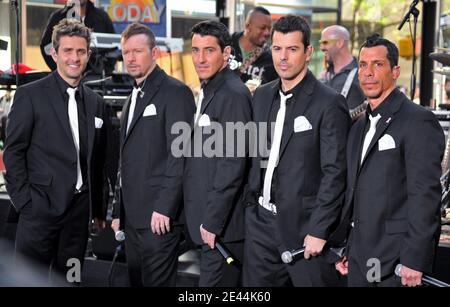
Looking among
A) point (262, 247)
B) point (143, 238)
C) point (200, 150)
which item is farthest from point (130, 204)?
point (262, 247)

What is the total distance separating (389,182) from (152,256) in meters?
1.76

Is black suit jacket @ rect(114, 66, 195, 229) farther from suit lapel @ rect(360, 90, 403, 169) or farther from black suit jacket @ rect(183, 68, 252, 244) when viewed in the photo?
suit lapel @ rect(360, 90, 403, 169)

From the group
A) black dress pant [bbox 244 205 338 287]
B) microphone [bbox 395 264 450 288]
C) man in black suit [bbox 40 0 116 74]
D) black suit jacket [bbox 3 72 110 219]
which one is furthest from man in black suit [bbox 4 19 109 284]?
man in black suit [bbox 40 0 116 74]

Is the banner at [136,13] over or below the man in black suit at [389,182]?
over

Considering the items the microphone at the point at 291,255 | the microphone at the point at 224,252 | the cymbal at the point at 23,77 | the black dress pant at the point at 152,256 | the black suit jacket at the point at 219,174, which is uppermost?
the cymbal at the point at 23,77

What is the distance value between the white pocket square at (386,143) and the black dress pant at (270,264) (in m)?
0.72

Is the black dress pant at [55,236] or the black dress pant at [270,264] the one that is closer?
the black dress pant at [270,264]

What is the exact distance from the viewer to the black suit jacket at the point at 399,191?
3.73 meters

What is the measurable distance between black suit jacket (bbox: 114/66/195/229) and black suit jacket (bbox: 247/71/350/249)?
905mm

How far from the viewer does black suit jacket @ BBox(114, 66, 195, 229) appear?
499 cm

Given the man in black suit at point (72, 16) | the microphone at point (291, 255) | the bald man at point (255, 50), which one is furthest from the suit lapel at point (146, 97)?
the man in black suit at point (72, 16)

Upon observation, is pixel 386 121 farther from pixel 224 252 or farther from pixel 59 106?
pixel 59 106

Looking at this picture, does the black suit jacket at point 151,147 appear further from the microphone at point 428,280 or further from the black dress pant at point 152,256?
the microphone at point 428,280

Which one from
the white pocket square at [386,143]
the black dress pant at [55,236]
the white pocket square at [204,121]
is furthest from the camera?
the black dress pant at [55,236]
